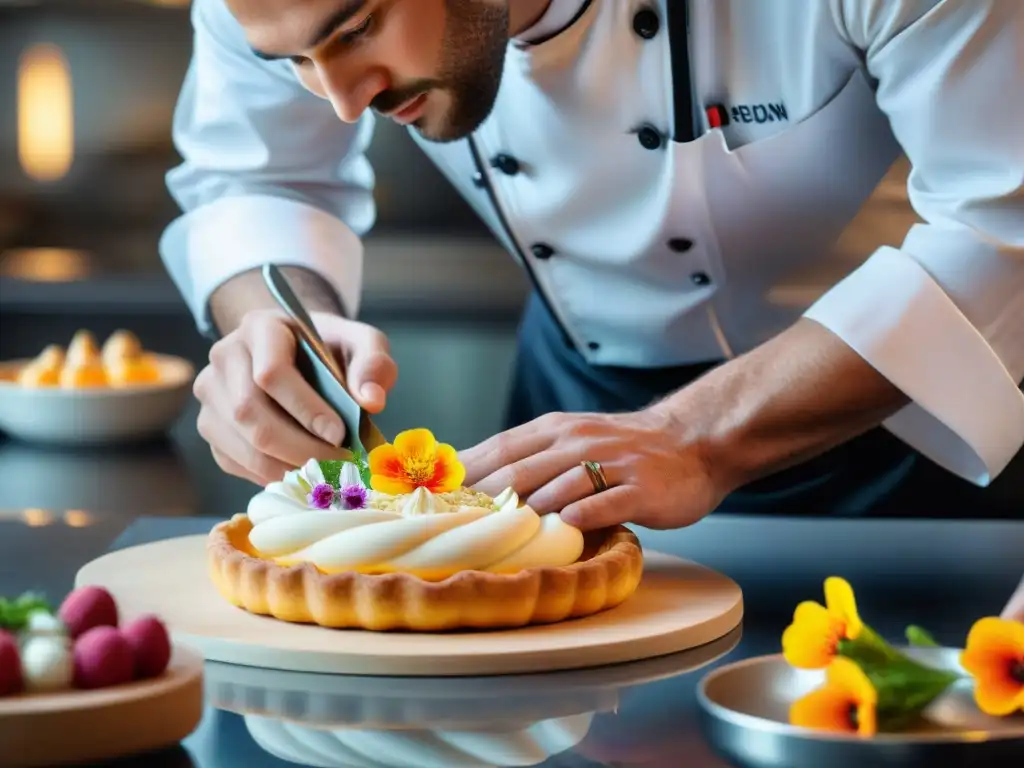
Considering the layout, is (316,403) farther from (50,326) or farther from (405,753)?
(50,326)

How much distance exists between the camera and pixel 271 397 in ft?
5.62

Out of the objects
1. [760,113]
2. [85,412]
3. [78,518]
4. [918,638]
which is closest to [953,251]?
[760,113]

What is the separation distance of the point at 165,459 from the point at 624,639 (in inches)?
42.6

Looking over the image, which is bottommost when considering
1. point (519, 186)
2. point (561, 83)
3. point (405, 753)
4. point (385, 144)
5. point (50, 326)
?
point (50, 326)

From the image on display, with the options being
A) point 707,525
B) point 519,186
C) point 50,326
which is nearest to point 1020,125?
point 707,525

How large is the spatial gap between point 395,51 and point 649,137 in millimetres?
410

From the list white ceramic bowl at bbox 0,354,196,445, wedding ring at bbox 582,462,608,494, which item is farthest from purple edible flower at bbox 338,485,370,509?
white ceramic bowl at bbox 0,354,196,445

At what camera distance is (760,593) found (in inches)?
58.6

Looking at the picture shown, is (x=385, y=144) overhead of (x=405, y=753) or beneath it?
beneath

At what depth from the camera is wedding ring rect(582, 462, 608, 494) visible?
4.98 feet

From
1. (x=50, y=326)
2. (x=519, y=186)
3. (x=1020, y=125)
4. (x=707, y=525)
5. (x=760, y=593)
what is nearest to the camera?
(x=760, y=593)

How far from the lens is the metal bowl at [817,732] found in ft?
3.15

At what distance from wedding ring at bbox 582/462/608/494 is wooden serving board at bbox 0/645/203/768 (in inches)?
24.5

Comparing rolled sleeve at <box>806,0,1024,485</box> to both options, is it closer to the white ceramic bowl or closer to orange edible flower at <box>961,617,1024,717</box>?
orange edible flower at <box>961,617,1024,717</box>
